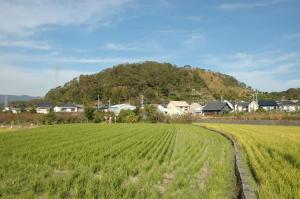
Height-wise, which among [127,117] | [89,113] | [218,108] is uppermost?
[218,108]

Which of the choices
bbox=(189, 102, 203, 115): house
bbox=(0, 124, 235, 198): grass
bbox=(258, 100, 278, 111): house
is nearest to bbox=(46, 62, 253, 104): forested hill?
bbox=(189, 102, 203, 115): house

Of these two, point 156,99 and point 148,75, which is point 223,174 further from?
point 148,75

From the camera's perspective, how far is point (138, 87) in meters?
121

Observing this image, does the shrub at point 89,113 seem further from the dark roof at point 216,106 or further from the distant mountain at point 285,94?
the distant mountain at point 285,94

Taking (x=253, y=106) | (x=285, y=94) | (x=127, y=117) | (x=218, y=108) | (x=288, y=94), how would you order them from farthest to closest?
1. (x=285, y=94)
2. (x=288, y=94)
3. (x=253, y=106)
4. (x=218, y=108)
5. (x=127, y=117)

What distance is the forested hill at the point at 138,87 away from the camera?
116819 mm

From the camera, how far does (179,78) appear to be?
131m

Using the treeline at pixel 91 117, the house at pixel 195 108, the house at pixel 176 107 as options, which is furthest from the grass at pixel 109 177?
the house at pixel 195 108

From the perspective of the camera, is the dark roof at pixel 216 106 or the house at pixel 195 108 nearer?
the dark roof at pixel 216 106

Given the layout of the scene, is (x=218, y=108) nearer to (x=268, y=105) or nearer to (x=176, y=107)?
(x=176, y=107)

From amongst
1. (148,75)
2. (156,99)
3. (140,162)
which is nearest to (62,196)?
(140,162)

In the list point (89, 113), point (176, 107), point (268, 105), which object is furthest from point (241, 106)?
point (89, 113)

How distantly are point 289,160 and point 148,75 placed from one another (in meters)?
118

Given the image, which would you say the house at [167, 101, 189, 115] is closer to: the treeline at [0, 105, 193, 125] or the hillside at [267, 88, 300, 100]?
the treeline at [0, 105, 193, 125]
